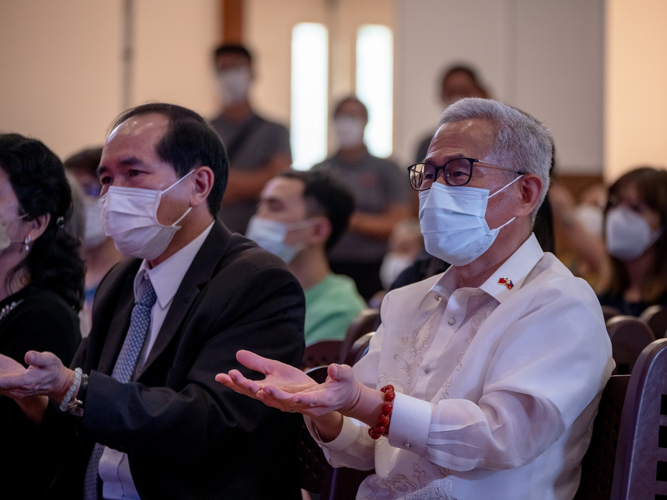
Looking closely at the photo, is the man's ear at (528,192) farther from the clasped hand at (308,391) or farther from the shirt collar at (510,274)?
the clasped hand at (308,391)

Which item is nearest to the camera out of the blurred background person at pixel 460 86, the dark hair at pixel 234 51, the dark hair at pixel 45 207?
the dark hair at pixel 45 207

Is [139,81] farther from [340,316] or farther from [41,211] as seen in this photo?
[41,211]

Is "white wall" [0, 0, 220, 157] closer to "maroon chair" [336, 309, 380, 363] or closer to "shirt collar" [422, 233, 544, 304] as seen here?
"maroon chair" [336, 309, 380, 363]

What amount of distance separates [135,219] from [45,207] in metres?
0.40

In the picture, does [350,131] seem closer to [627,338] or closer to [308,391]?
[627,338]

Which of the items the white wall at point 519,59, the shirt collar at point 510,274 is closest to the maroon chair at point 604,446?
the shirt collar at point 510,274

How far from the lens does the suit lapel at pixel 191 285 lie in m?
1.92

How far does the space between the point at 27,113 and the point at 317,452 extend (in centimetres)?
420

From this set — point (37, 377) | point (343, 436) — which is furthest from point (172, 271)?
point (343, 436)

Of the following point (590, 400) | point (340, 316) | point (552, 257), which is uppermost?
point (552, 257)

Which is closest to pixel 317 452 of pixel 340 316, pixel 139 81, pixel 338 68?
pixel 340 316

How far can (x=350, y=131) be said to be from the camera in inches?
213

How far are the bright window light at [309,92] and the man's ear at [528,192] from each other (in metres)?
7.59

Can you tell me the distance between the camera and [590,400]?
1.51 m
